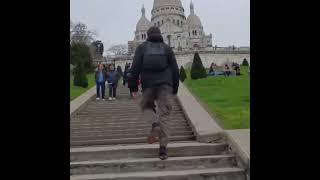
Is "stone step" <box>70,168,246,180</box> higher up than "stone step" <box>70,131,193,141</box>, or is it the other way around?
"stone step" <box>70,131,193,141</box>

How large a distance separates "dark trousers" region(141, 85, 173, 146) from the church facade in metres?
92.7

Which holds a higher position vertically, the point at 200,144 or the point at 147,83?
the point at 147,83

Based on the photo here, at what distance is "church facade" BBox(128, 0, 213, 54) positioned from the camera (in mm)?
101812

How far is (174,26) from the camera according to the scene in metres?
104

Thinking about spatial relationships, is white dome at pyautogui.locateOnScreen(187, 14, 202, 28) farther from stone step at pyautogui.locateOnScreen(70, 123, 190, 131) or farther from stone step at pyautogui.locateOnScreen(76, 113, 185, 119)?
stone step at pyautogui.locateOnScreen(70, 123, 190, 131)

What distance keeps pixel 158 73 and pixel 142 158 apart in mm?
1345

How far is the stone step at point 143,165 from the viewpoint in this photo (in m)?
6.41

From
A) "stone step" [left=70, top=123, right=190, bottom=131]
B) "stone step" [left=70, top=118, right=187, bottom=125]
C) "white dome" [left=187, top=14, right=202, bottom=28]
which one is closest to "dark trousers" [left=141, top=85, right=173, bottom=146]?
"stone step" [left=70, top=123, right=190, bottom=131]
